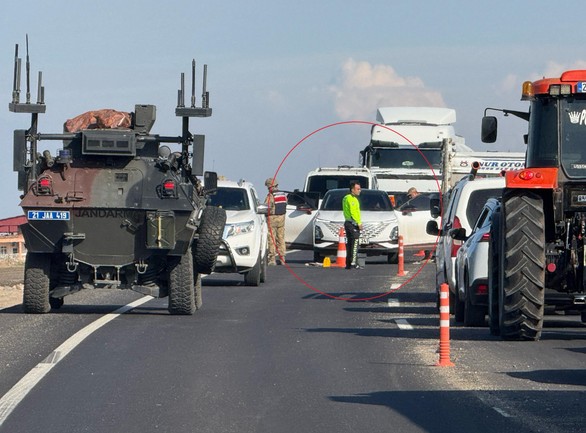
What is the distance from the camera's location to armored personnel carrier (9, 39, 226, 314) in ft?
61.1

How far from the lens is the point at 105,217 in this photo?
18797mm

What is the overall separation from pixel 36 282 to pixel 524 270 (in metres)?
6.76

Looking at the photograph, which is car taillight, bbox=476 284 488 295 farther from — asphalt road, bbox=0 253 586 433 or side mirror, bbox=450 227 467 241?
side mirror, bbox=450 227 467 241

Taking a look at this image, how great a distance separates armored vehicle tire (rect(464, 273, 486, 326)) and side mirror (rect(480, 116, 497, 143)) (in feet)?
6.96

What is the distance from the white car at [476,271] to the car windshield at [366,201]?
1563 centimetres

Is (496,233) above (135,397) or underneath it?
above

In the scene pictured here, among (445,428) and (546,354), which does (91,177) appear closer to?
(546,354)

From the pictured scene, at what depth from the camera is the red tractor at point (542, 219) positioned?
15.4 meters

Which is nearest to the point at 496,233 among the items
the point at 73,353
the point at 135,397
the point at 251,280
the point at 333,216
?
the point at 73,353

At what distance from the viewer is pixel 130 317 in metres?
18.9

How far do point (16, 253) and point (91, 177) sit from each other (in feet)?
74.3

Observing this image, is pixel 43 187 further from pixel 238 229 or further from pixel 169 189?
pixel 238 229

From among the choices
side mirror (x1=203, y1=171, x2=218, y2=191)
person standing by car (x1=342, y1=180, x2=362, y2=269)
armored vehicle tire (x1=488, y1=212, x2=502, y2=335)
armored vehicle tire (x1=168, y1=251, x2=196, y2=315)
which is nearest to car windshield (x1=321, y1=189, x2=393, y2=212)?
person standing by car (x1=342, y1=180, x2=362, y2=269)

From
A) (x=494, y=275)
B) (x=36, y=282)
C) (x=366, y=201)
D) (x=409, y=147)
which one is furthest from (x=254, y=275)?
(x=409, y=147)
